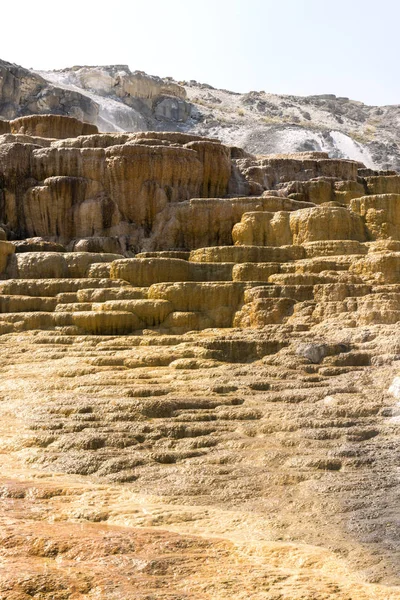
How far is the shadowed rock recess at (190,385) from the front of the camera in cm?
568

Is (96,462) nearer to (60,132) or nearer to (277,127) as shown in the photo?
(60,132)

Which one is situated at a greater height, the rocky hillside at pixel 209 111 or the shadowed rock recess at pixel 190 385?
the rocky hillside at pixel 209 111

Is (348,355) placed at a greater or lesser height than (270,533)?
greater

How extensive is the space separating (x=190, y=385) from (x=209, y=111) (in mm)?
40073

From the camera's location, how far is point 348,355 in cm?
1055

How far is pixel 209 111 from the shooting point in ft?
158

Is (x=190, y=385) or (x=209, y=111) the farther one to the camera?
(x=209, y=111)

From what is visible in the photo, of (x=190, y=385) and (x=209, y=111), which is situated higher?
(x=209, y=111)

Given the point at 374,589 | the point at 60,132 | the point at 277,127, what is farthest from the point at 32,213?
the point at 277,127

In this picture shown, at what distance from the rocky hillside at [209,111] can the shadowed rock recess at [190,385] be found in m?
20.9

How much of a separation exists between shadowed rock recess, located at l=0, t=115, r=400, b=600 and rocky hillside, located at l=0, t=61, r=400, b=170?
823 inches

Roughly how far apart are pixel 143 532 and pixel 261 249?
9411mm

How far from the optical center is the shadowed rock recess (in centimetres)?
568

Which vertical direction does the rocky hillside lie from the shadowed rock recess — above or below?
above
